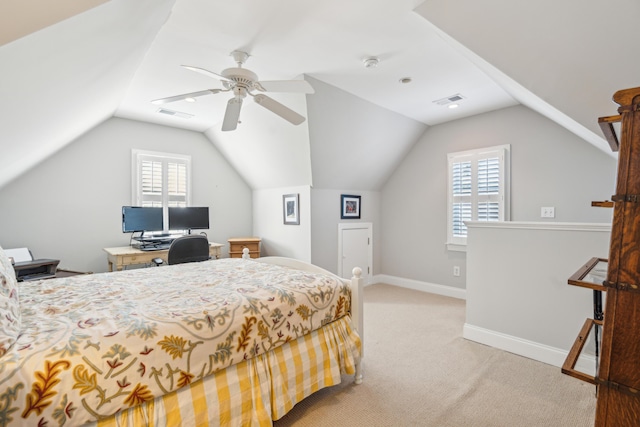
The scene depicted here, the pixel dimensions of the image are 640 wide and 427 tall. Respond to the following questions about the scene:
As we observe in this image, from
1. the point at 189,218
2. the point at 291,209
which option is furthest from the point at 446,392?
the point at 189,218

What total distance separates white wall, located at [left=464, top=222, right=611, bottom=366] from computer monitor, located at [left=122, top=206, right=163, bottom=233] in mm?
4099

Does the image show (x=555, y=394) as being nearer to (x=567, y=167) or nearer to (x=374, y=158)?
(x=567, y=167)

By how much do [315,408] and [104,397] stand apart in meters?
1.22

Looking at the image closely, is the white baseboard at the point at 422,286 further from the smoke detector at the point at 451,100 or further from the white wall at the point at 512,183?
the smoke detector at the point at 451,100

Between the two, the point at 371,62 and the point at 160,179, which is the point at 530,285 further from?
the point at 160,179

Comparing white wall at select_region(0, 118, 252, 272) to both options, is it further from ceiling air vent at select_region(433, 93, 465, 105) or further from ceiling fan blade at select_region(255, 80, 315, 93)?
ceiling air vent at select_region(433, 93, 465, 105)

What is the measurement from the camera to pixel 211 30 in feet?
7.48

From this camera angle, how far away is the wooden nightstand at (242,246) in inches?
198

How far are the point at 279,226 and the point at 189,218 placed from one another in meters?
1.39

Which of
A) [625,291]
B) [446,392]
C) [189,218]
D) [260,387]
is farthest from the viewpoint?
[189,218]

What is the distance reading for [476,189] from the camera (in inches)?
165

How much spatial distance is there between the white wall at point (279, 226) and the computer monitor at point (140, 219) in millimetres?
1633

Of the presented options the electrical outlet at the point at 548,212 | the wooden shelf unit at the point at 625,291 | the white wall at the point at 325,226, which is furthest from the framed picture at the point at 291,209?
the wooden shelf unit at the point at 625,291

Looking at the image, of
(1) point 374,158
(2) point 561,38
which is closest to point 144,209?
(1) point 374,158
